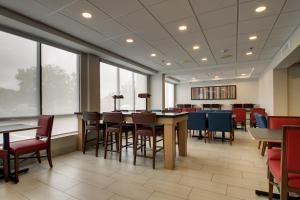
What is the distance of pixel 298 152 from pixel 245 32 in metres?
2.95

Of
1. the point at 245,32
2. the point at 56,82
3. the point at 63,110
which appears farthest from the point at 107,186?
the point at 245,32

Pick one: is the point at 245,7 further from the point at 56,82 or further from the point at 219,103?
the point at 219,103

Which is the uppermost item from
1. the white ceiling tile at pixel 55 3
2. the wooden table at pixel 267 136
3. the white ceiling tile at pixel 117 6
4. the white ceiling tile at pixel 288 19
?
the white ceiling tile at pixel 55 3

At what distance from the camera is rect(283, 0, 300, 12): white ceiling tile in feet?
7.93

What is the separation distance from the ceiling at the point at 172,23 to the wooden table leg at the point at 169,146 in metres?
1.94

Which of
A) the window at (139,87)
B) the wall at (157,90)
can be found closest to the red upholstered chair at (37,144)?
the window at (139,87)

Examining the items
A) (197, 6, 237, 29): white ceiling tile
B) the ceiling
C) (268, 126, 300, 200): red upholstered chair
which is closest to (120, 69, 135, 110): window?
the ceiling

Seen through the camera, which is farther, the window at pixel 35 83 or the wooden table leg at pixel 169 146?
the window at pixel 35 83

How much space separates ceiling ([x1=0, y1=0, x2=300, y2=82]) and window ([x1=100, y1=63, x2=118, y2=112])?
0.86 metres

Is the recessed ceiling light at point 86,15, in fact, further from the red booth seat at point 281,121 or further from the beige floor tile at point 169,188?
the red booth seat at point 281,121

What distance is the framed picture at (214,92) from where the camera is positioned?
32.1ft

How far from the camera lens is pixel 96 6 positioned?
2508 millimetres

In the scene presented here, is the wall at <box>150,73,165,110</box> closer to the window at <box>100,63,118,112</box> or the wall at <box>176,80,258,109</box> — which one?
the window at <box>100,63,118,112</box>

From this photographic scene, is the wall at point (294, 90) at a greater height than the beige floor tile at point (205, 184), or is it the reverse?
the wall at point (294, 90)
